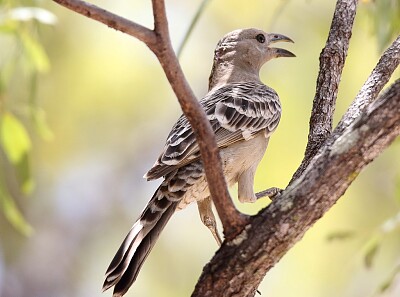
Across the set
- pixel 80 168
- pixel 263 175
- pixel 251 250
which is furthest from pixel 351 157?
pixel 80 168

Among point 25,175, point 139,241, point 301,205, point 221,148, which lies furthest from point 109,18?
point 25,175

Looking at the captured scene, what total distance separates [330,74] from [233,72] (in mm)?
1529

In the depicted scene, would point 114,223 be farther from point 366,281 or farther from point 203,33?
point 366,281

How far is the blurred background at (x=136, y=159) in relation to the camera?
6.61 meters

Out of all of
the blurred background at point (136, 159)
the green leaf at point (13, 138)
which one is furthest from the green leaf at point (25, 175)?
the blurred background at point (136, 159)

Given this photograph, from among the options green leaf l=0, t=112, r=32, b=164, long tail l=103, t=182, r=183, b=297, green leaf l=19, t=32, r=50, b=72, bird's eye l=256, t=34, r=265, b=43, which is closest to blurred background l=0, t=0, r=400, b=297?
green leaf l=19, t=32, r=50, b=72

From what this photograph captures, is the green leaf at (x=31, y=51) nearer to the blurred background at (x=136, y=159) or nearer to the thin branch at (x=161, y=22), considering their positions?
the blurred background at (x=136, y=159)

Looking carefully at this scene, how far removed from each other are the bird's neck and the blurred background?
391 mm

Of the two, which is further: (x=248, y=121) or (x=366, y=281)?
(x=366, y=281)

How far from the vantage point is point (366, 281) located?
6.91m

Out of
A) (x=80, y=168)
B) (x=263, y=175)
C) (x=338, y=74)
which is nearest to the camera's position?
(x=338, y=74)

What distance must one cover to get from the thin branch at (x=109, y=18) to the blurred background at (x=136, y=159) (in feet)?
8.33

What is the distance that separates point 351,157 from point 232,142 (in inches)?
69.3

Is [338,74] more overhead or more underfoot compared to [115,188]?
more underfoot
